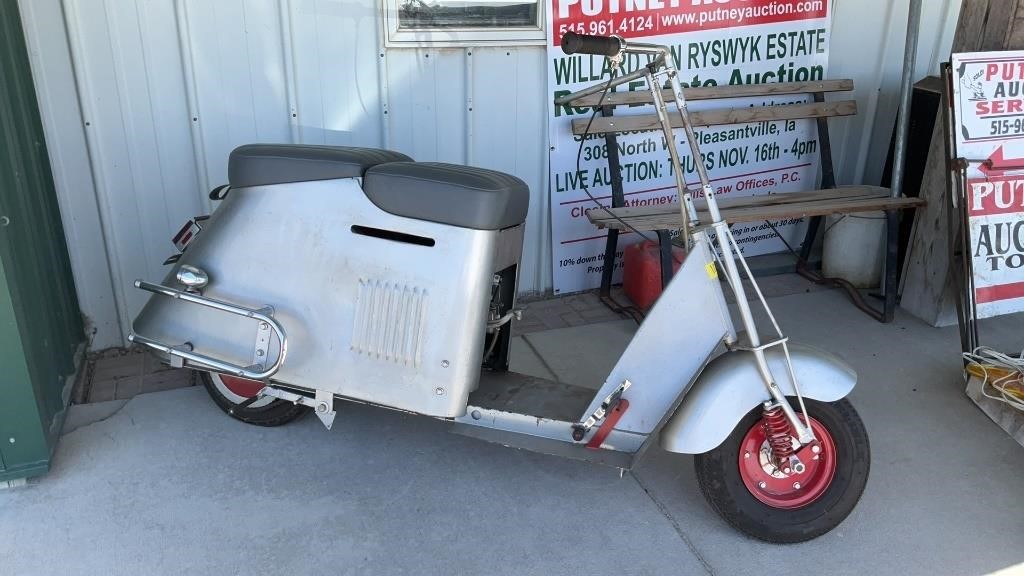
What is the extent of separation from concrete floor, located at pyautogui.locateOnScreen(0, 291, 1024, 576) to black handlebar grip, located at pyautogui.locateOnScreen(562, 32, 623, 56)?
57.9 inches

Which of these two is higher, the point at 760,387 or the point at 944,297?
the point at 760,387

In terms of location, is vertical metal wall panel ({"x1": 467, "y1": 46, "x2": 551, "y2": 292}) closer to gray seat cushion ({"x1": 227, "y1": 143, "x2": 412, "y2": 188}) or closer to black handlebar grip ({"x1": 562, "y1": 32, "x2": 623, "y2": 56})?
gray seat cushion ({"x1": 227, "y1": 143, "x2": 412, "y2": 188})

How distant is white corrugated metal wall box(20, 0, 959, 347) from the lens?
130 inches

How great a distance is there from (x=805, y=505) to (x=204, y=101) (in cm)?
295

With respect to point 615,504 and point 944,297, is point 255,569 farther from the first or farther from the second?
point 944,297

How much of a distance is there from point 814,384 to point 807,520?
455 mm

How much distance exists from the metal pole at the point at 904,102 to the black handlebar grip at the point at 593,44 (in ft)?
8.77

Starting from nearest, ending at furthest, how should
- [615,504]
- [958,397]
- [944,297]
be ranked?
1. [615,504]
2. [958,397]
3. [944,297]

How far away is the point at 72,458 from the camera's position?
2.82m

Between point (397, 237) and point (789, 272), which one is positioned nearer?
point (397, 237)

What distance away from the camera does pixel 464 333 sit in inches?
96.3

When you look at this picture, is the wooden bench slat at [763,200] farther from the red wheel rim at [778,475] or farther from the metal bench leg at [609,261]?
the red wheel rim at [778,475]

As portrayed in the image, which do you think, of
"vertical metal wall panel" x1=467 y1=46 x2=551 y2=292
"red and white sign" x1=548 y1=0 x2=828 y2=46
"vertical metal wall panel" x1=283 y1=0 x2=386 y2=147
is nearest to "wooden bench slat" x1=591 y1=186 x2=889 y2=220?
"vertical metal wall panel" x1=467 y1=46 x2=551 y2=292

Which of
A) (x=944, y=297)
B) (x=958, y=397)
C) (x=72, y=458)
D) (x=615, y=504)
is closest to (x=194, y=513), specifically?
(x=72, y=458)
